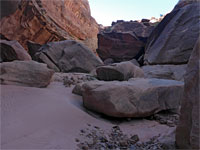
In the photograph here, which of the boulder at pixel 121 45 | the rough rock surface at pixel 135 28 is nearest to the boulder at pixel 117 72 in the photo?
the boulder at pixel 121 45

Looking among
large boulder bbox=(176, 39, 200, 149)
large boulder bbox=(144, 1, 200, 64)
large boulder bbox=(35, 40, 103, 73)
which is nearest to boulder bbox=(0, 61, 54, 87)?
large boulder bbox=(176, 39, 200, 149)

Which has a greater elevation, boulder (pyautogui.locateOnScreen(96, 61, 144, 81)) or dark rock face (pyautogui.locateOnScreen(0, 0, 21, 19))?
dark rock face (pyautogui.locateOnScreen(0, 0, 21, 19))

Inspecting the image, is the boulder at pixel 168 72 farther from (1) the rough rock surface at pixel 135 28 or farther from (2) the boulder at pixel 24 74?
(2) the boulder at pixel 24 74

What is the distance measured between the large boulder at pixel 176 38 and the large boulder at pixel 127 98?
14.0 ft

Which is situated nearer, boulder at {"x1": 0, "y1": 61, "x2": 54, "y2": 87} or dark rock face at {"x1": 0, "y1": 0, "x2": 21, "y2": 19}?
boulder at {"x1": 0, "y1": 61, "x2": 54, "y2": 87}

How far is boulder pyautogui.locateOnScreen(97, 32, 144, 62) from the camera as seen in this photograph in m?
10.1

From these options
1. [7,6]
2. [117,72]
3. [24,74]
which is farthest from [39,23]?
[24,74]

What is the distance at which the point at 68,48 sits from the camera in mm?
6883

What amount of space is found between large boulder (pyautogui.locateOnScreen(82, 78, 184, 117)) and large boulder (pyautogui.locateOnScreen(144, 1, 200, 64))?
426cm

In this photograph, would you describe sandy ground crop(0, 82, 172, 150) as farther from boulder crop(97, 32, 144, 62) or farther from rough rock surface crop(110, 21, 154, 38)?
rough rock surface crop(110, 21, 154, 38)

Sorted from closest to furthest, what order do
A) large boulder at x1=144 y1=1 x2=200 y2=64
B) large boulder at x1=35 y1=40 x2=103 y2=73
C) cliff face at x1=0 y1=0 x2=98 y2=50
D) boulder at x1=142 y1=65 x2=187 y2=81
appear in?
large boulder at x1=35 y1=40 x2=103 y2=73, boulder at x1=142 y1=65 x2=187 y2=81, large boulder at x1=144 y1=1 x2=200 y2=64, cliff face at x1=0 y1=0 x2=98 y2=50

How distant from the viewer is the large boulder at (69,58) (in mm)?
6531

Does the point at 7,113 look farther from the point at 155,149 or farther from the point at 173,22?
the point at 173,22

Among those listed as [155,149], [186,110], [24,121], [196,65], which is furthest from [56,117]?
[196,65]
